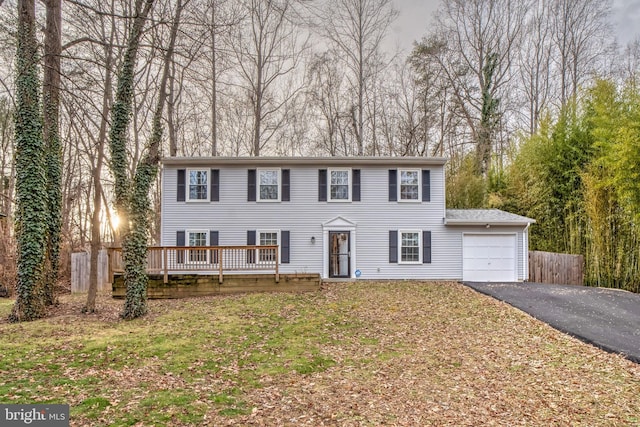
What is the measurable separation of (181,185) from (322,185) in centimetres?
515

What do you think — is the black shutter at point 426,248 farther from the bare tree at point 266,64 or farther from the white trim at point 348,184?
the bare tree at point 266,64

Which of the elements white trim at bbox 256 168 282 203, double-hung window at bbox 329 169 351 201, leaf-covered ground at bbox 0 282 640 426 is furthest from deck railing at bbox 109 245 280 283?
leaf-covered ground at bbox 0 282 640 426

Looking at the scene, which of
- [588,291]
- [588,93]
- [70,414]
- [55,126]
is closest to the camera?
[70,414]

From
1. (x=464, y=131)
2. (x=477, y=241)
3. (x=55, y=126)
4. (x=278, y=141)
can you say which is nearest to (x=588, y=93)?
(x=477, y=241)

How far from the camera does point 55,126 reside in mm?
8734

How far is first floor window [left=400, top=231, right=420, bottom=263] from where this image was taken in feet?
45.1

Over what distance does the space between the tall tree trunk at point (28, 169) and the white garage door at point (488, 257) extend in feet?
41.7

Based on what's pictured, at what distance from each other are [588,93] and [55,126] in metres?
16.3

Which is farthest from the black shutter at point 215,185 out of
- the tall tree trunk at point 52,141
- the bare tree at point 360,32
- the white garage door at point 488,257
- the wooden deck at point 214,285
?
the white garage door at point 488,257

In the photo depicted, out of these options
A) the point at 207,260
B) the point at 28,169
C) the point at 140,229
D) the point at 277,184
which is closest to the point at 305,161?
the point at 277,184

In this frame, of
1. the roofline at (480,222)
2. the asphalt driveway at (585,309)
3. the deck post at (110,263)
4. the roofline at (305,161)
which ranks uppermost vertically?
the roofline at (305,161)

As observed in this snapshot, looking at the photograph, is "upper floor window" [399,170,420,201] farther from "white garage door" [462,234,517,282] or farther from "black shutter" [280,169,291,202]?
"black shutter" [280,169,291,202]

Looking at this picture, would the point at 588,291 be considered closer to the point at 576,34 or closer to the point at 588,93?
the point at 588,93

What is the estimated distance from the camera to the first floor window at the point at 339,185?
13.9m
